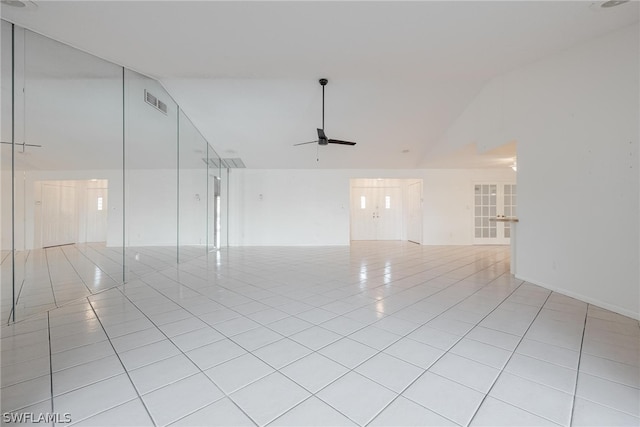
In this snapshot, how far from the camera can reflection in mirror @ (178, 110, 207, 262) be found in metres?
5.40

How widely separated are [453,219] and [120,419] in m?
8.80

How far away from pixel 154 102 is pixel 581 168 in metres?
6.37

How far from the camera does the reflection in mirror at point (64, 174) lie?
2719 mm

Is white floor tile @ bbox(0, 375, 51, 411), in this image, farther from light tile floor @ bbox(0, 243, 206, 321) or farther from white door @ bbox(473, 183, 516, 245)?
white door @ bbox(473, 183, 516, 245)

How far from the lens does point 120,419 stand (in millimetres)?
1283

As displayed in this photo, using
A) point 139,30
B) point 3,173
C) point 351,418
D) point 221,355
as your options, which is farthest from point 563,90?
point 3,173

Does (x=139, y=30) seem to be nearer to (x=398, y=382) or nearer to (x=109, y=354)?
(x=109, y=354)

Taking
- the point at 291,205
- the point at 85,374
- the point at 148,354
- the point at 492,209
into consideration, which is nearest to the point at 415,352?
the point at 148,354

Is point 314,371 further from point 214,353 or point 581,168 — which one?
point 581,168

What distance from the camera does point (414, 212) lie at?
922cm

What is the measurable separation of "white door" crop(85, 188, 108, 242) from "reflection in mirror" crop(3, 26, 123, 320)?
0.01 m

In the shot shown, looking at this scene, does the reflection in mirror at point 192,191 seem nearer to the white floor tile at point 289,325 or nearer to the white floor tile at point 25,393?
the white floor tile at point 289,325

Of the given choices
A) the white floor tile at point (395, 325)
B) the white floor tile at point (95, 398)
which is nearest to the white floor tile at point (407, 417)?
the white floor tile at point (395, 325)

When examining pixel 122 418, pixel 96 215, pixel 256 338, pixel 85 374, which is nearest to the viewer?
pixel 122 418
